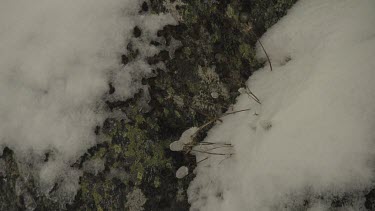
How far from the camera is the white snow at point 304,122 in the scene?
61.1 inches

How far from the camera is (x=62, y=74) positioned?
6.68ft

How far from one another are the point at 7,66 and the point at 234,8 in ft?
5.19

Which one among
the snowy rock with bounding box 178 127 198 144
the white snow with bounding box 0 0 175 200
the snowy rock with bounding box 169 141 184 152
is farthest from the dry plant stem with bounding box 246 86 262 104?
the white snow with bounding box 0 0 175 200

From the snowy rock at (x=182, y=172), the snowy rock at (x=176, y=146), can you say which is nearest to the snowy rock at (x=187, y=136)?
the snowy rock at (x=176, y=146)

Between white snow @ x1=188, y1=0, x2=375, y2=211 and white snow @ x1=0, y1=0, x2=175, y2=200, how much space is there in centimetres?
75

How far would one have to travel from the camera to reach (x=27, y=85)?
2.05 m

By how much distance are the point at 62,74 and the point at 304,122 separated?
59.0 inches

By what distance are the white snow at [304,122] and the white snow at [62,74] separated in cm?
75

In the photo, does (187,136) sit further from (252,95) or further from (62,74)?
(62,74)

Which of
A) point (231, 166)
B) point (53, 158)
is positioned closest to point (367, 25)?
point (231, 166)

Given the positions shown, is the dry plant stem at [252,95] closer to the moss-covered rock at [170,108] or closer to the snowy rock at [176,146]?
the moss-covered rock at [170,108]

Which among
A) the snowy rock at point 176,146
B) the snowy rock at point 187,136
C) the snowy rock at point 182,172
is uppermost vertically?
the snowy rock at point 187,136

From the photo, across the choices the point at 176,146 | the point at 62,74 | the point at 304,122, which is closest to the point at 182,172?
the point at 176,146

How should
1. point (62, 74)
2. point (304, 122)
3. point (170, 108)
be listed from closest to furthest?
point (304, 122)
point (62, 74)
point (170, 108)
